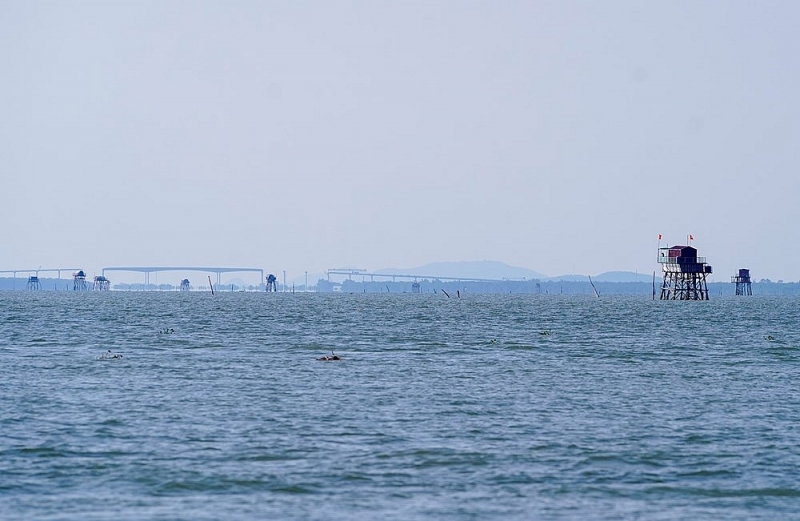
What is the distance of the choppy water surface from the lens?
85.1 feet

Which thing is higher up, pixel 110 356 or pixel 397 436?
pixel 110 356

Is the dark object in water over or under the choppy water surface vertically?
over

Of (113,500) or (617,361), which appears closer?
(113,500)

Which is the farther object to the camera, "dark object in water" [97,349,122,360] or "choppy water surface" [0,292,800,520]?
"dark object in water" [97,349,122,360]

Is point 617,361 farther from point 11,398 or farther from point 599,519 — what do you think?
point 599,519

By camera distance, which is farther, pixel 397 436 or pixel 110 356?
pixel 110 356

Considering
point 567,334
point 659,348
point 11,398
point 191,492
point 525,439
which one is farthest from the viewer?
point 567,334

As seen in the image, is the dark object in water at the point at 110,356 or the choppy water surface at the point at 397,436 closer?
the choppy water surface at the point at 397,436

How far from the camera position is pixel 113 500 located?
25812 mm

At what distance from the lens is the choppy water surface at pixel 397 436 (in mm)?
25938

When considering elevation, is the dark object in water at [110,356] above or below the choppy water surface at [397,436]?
above

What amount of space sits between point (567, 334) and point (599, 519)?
2853 inches

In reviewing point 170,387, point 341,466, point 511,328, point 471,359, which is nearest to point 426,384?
point 170,387

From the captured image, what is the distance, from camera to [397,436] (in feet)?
113
